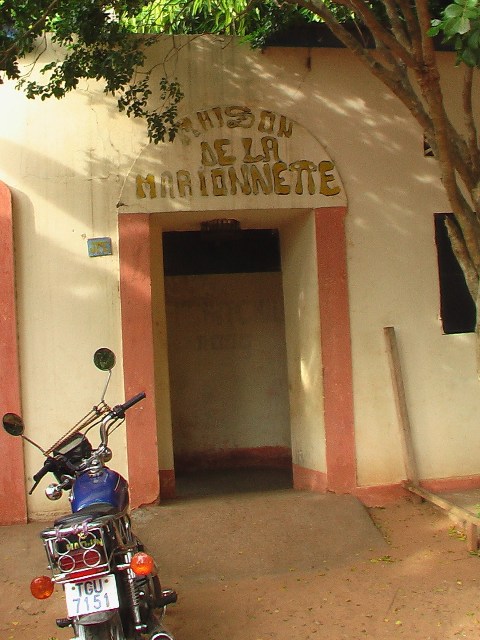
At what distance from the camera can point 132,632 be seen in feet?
11.1

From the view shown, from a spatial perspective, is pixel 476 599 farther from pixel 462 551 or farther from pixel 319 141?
pixel 319 141

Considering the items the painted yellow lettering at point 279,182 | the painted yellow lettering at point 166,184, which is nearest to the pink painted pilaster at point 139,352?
the painted yellow lettering at point 166,184

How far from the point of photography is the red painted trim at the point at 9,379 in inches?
227

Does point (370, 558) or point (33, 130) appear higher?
point (33, 130)

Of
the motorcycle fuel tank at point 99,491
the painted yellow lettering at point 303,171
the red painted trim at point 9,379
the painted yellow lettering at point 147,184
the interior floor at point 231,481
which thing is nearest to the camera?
the motorcycle fuel tank at point 99,491

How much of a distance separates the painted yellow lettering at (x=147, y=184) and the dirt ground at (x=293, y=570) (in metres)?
2.45

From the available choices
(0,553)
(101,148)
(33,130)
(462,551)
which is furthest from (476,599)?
(33,130)

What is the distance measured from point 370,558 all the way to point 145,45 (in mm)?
4226

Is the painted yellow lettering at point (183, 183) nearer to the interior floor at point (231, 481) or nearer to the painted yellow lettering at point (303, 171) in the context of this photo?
the painted yellow lettering at point (303, 171)

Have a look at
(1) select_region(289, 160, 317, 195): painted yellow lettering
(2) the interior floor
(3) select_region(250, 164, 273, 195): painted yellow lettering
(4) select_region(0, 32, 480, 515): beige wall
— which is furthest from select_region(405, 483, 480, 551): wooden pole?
(3) select_region(250, 164, 273, 195): painted yellow lettering

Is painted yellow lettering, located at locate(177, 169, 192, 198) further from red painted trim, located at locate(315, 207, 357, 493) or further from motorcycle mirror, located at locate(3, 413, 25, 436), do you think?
motorcycle mirror, located at locate(3, 413, 25, 436)

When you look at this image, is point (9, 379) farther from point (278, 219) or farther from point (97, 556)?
point (97, 556)

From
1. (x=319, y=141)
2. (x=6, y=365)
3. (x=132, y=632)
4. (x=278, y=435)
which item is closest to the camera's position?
(x=132, y=632)

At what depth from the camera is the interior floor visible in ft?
23.3
